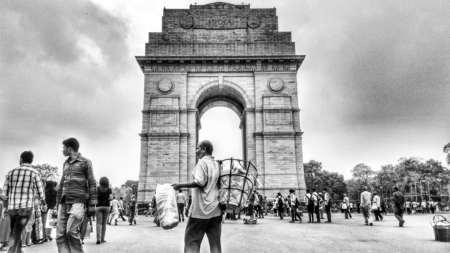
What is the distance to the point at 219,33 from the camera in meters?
29.8

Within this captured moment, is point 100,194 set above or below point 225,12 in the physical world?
below

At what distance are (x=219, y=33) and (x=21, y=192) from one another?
82.4ft

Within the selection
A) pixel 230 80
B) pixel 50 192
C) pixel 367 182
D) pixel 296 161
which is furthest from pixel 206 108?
pixel 367 182

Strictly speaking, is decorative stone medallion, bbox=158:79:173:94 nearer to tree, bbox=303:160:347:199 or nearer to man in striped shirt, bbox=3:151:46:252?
man in striped shirt, bbox=3:151:46:252

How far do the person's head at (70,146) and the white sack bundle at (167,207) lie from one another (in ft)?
Answer: 6.25

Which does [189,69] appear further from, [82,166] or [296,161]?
[82,166]

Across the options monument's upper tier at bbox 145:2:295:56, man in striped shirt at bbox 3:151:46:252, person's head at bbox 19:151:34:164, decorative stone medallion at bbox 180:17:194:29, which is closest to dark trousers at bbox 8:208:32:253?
man in striped shirt at bbox 3:151:46:252

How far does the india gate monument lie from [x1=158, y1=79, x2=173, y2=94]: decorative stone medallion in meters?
0.08

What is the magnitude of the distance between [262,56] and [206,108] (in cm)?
820

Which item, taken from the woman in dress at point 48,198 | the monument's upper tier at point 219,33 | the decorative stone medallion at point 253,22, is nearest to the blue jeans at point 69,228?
the woman in dress at point 48,198

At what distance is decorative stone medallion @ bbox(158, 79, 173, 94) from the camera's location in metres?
27.8

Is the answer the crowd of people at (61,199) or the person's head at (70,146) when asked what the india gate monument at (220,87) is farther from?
the person's head at (70,146)

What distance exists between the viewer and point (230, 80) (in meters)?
28.5

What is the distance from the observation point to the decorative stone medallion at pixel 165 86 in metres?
27.8
